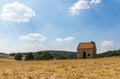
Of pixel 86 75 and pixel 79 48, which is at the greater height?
pixel 79 48

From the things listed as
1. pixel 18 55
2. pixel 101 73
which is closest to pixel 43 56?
pixel 18 55

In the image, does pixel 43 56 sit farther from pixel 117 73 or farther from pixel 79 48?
pixel 117 73

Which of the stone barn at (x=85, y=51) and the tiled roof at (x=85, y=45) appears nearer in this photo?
the stone barn at (x=85, y=51)

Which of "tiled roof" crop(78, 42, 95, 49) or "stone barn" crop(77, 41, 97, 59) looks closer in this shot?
"stone barn" crop(77, 41, 97, 59)

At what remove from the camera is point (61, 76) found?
18438 mm

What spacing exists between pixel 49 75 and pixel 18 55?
113 metres

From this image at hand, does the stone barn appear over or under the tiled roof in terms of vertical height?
under

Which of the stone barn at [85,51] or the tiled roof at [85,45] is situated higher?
the tiled roof at [85,45]

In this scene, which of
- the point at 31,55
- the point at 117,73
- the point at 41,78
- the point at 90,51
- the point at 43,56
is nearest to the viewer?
the point at 41,78

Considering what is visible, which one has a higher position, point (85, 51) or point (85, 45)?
point (85, 45)

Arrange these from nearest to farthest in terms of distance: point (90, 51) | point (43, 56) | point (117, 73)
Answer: point (117, 73) < point (90, 51) < point (43, 56)

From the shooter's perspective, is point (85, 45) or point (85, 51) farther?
point (85, 45)

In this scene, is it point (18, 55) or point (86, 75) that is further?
point (18, 55)

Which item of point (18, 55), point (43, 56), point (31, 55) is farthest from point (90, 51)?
point (18, 55)
